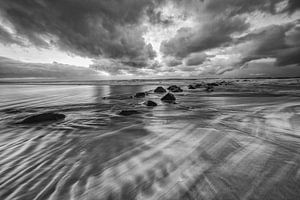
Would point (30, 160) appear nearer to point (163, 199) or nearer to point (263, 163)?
point (163, 199)

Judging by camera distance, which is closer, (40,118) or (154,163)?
(154,163)

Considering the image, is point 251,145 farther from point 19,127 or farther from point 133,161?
point 19,127

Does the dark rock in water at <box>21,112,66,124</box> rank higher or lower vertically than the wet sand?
higher

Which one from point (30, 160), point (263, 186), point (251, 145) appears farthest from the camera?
point (251, 145)

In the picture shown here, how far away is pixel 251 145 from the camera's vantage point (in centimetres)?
284

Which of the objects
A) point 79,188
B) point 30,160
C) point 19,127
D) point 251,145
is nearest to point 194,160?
point 251,145

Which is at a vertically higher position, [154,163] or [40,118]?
[40,118]

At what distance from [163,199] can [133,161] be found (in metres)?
0.96

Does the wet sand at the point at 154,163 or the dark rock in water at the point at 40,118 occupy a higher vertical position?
the dark rock in water at the point at 40,118

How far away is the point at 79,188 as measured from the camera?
1.81 metres

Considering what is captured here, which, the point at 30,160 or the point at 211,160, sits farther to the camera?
the point at 30,160

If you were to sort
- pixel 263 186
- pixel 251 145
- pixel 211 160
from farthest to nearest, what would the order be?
pixel 251 145, pixel 211 160, pixel 263 186

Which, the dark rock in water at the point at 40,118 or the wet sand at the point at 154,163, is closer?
the wet sand at the point at 154,163

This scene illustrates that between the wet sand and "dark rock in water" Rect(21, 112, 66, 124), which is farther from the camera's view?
"dark rock in water" Rect(21, 112, 66, 124)
